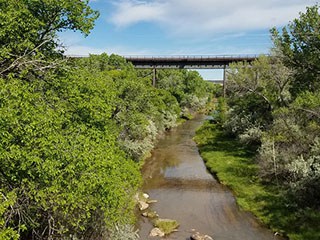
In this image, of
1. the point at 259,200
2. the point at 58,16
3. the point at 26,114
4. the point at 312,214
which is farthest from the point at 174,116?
the point at 26,114

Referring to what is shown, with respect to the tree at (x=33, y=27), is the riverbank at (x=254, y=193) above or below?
below

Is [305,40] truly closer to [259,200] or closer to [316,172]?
[316,172]

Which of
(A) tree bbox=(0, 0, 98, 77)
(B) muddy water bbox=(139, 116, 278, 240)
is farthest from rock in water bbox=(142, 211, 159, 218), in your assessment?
(A) tree bbox=(0, 0, 98, 77)

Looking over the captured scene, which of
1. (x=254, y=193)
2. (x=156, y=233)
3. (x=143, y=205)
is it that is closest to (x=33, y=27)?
(x=156, y=233)

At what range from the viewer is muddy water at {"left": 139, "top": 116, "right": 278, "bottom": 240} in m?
24.1

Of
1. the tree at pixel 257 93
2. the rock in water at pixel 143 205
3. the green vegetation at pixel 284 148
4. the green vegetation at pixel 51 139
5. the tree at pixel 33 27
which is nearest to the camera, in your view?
the green vegetation at pixel 51 139

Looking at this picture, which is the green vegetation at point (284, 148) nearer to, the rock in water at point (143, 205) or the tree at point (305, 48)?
the tree at point (305, 48)

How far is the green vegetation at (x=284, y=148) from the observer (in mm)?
25266

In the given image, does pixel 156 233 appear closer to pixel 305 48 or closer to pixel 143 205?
pixel 143 205

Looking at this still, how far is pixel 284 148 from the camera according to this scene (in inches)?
1276

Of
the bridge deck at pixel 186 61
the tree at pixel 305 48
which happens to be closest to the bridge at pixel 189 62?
the bridge deck at pixel 186 61

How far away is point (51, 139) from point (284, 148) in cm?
2570

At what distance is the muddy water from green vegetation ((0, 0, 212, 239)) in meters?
7.32

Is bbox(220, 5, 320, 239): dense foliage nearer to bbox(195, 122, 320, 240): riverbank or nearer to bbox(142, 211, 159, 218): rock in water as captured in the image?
bbox(195, 122, 320, 240): riverbank
